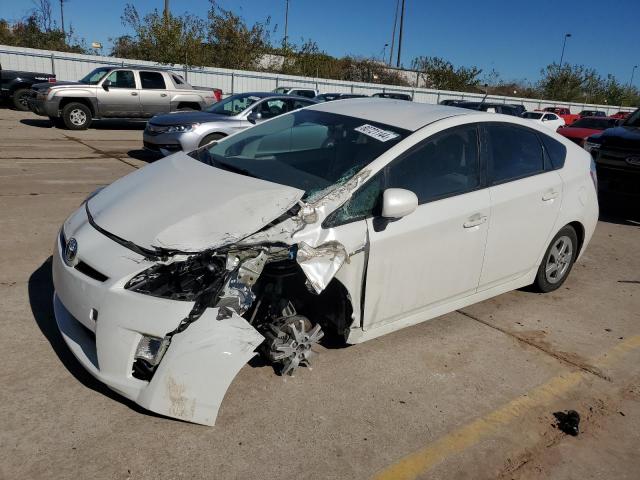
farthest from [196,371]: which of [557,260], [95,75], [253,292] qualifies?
[95,75]

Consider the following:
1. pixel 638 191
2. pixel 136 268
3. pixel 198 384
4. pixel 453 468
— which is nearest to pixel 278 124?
pixel 136 268

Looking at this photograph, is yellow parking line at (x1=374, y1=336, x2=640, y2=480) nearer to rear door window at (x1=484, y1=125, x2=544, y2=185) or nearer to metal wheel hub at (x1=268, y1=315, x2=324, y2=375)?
metal wheel hub at (x1=268, y1=315, x2=324, y2=375)

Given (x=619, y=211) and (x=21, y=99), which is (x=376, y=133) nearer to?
(x=619, y=211)

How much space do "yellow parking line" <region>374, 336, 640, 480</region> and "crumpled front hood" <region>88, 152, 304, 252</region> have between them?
4.75 ft

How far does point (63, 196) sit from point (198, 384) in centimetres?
552

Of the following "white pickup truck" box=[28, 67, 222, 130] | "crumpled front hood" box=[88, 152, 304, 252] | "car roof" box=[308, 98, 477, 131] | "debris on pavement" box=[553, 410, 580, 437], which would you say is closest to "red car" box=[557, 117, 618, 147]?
"white pickup truck" box=[28, 67, 222, 130]

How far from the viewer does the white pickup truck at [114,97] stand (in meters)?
14.7

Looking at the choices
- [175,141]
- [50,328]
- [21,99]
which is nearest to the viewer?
[50,328]

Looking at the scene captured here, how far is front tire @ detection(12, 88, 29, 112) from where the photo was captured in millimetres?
18375

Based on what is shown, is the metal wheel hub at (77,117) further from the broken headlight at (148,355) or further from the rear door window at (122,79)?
the broken headlight at (148,355)

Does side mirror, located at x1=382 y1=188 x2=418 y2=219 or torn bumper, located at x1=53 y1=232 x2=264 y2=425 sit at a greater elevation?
side mirror, located at x1=382 y1=188 x2=418 y2=219

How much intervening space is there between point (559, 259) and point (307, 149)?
2596mm

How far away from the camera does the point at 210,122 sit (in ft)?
33.0

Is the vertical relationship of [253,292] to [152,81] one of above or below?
below
